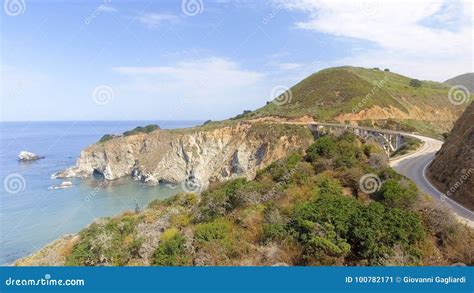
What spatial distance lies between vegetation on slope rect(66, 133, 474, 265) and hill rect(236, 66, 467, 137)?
4041cm

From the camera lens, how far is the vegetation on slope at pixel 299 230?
9492 mm

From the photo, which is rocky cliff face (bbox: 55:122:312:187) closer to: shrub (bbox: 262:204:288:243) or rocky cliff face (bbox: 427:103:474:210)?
rocky cliff face (bbox: 427:103:474:210)

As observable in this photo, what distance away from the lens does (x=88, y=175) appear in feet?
219

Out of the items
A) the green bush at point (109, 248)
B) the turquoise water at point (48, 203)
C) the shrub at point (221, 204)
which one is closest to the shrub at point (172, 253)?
the green bush at point (109, 248)

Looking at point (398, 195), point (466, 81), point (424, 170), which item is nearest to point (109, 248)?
point (398, 195)

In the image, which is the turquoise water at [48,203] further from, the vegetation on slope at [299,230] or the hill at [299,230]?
the vegetation on slope at [299,230]

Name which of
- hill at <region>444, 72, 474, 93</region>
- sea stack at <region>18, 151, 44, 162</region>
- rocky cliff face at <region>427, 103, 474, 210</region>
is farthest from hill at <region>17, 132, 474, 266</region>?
hill at <region>444, 72, 474, 93</region>

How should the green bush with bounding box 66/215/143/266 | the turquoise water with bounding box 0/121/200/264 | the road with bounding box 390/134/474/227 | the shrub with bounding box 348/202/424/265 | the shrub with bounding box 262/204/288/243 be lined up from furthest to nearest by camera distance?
the turquoise water with bounding box 0/121/200/264 → the road with bounding box 390/134/474/227 → the green bush with bounding box 66/215/143/266 → the shrub with bounding box 262/204/288/243 → the shrub with bounding box 348/202/424/265

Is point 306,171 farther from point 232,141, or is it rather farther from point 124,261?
point 232,141

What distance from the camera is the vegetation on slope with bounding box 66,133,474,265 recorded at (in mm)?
9492

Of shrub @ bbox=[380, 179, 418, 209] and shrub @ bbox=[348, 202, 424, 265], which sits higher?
shrub @ bbox=[380, 179, 418, 209]

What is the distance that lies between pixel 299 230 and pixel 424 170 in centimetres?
1638

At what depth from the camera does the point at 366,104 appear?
6144cm

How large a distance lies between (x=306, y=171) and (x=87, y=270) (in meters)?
12.1
